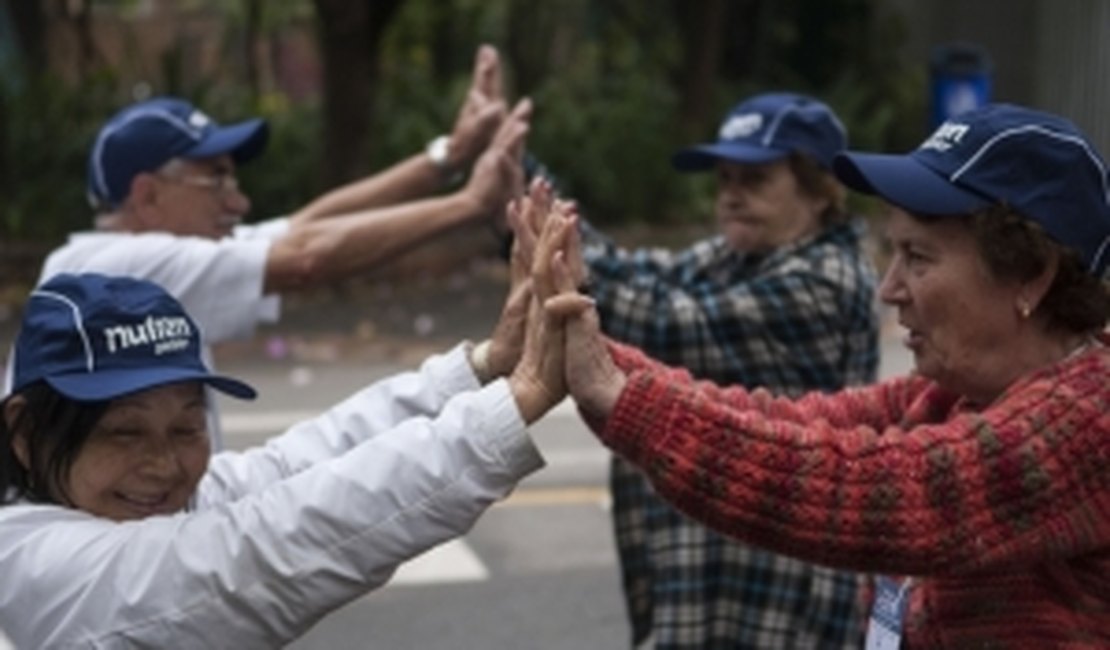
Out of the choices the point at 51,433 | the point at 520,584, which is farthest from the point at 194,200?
the point at 520,584

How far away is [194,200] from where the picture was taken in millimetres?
4668

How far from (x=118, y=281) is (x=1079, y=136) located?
1.39 metres

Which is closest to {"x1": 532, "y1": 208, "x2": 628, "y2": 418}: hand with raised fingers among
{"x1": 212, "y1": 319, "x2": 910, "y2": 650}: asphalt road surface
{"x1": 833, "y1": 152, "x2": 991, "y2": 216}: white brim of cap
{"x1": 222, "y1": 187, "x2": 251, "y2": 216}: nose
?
{"x1": 833, "y1": 152, "x2": 991, "y2": 216}: white brim of cap

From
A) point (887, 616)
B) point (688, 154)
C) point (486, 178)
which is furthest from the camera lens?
point (688, 154)

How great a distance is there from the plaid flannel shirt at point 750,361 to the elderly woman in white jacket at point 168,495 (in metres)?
1.68

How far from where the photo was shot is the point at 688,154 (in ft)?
16.4

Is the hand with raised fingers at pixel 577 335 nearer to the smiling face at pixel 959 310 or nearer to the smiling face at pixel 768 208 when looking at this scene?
the smiling face at pixel 959 310

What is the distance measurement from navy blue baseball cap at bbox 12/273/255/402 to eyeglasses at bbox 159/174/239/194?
1.81m

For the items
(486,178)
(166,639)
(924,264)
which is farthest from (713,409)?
(486,178)

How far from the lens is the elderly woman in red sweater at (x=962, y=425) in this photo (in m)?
2.39

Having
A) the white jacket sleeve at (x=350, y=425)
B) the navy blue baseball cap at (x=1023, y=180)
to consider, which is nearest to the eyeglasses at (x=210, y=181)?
the white jacket sleeve at (x=350, y=425)

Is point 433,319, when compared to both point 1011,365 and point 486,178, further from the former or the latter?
point 1011,365

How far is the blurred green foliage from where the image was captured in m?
15.5

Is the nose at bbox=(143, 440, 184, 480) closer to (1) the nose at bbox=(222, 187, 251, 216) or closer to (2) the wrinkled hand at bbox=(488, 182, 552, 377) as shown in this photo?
(2) the wrinkled hand at bbox=(488, 182, 552, 377)
